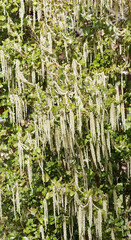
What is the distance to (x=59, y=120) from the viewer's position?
2.81 metres

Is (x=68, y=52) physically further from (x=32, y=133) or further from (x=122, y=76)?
(x=32, y=133)

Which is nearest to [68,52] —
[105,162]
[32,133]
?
[32,133]

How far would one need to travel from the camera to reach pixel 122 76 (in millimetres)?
3193

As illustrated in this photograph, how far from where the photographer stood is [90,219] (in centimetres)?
274

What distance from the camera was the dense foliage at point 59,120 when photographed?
2885 mm

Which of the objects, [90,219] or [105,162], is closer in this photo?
[90,219]

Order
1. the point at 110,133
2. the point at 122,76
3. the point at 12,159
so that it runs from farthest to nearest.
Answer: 1. the point at 12,159
2. the point at 122,76
3. the point at 110,133

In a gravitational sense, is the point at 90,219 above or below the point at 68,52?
below

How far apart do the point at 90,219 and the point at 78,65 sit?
128cm

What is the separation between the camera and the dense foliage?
2885mm

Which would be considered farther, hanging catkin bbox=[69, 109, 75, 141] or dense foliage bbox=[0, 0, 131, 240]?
dense foliage bbox=[0, 0, 131, 240]

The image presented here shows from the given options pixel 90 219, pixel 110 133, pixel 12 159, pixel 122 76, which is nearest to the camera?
pixel 90 219

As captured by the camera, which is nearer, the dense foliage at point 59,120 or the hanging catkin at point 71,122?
the hanging catkin at point 71,122

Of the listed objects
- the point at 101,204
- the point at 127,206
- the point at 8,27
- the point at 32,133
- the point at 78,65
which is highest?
the point at 8,27
